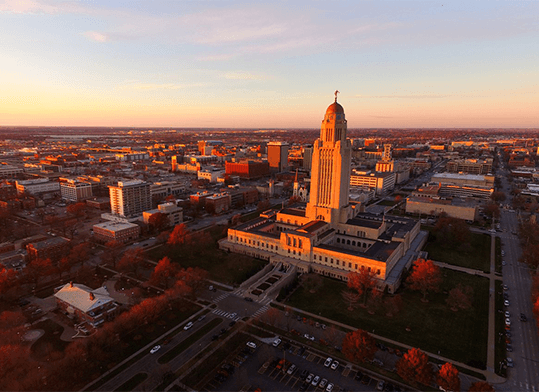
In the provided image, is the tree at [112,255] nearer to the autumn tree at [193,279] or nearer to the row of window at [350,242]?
the autumn tree at [193,279]

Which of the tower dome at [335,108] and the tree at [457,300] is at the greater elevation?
the tower dome at [335,108]

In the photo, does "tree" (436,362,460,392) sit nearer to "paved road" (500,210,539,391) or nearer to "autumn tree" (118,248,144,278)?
"paved road" (500,210,539,391)

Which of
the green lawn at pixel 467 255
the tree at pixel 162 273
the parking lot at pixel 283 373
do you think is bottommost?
the parking lot at pixel 283 373

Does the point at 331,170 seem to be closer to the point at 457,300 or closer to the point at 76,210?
the point at 457,300


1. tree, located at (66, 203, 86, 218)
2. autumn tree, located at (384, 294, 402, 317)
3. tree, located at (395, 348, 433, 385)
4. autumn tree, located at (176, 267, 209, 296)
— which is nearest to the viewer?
tree, located at (395, 348, 433, 385)

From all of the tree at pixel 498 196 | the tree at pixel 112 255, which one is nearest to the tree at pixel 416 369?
the tree at pixel 112 255

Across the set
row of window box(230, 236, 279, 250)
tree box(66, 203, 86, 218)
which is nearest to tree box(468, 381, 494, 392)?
row of window box(230, 236, 279, 250)

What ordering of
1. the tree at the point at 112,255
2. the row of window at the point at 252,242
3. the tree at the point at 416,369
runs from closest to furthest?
the tree at the point at 416,369
the tree at the point at 112,255
the row of window at the point at 252,242
